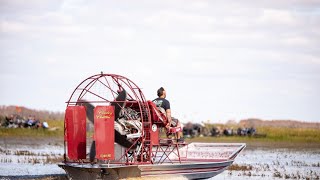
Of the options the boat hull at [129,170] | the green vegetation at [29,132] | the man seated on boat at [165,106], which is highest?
the green vegetation at [29,132]

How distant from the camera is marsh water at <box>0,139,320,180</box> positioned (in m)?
29.5

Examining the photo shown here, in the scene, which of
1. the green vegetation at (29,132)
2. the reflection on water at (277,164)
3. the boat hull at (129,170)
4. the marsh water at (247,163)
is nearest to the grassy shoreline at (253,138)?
the green vegetation at (29,132)

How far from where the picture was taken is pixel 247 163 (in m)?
36.3

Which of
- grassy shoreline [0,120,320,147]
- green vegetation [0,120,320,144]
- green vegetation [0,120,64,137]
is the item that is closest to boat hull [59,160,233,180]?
grassy shoreline [0,120,320,147]

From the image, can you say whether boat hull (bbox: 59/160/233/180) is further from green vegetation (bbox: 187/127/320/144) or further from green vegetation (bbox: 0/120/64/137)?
green vegetation (bbox: 0/120/64/137)

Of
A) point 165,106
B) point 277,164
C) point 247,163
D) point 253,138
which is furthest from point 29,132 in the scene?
point 165,106

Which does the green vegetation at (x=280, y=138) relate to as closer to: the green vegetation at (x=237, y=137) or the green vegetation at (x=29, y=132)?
the green vegetation at (x=237, y=137)

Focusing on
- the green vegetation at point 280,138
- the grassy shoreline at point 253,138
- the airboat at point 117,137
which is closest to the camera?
the airboat at point 117,137

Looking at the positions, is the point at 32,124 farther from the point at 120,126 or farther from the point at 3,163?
the point at 120,126

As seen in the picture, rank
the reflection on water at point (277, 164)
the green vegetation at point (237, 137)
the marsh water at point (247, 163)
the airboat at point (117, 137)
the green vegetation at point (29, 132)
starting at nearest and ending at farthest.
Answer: the airboat at point (117, 137), the marsh water at point (247, 163), the reflection on water at point (277, 164), the green vegetation at point (29, 132), the green vegetation at point (237, 137)

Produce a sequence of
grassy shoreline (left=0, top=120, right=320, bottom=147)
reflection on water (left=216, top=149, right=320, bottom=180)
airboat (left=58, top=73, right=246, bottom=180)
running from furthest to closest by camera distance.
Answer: grassy shoreline (left=0, top=120, right=320, bottom=147) → reflection on water (left=216, top=149, right=320, bottom=180) → airboat (left=58, top=73, right=246, bottom=180)

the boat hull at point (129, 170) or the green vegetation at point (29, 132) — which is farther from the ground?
the green vegetation at point (29, 132)

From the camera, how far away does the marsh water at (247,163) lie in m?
29.5

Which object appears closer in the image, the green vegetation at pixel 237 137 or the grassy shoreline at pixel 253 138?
the grassy shoreline at pixel 253 138
